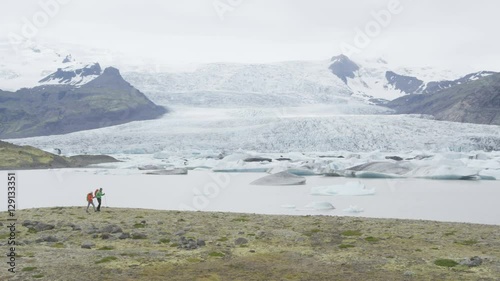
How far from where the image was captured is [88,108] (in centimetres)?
14275

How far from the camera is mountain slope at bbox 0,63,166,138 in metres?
136

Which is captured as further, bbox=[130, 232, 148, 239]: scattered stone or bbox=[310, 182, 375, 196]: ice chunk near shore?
bbox=[310, 182, 375, 196]: ice chunk near shore

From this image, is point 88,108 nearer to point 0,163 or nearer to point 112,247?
point 0,163

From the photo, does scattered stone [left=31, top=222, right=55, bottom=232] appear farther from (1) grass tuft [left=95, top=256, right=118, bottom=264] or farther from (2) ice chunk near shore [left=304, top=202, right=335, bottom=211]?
(2) ice chunk near shore [left=304, top=202, right=335, bottom=211]

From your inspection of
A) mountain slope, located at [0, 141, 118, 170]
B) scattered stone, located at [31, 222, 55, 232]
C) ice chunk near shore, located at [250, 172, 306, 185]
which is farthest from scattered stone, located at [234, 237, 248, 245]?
mountain slope, located at [0, 141, 118, 170]

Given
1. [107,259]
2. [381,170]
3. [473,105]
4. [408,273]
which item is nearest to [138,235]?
[107,259]

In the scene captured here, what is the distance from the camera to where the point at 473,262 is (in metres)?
11.4

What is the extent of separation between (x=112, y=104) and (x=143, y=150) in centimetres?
8120

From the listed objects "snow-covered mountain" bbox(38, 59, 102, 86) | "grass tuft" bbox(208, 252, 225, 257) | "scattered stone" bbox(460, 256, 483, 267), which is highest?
"snow-covered mountain" bbox(38, 59, 102, 86)

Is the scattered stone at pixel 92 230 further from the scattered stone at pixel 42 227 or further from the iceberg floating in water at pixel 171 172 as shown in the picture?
the iceberg floating in water at pixel 171 172

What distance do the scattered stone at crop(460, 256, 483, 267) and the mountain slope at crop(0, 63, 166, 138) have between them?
111 m

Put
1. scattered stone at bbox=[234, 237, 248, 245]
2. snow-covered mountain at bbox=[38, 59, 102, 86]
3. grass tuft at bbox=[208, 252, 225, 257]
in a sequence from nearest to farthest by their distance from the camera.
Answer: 1. grass tuft at bbox=[208, 252, 225, 257]
2. scattered stone at bbox=[234, 237, 248, 245]
3. snow-covered mountain at bbox=[38, 59, 102, 86]

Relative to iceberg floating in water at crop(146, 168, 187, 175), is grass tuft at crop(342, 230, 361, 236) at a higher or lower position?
higher

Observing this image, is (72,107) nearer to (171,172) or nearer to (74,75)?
(74,75)
